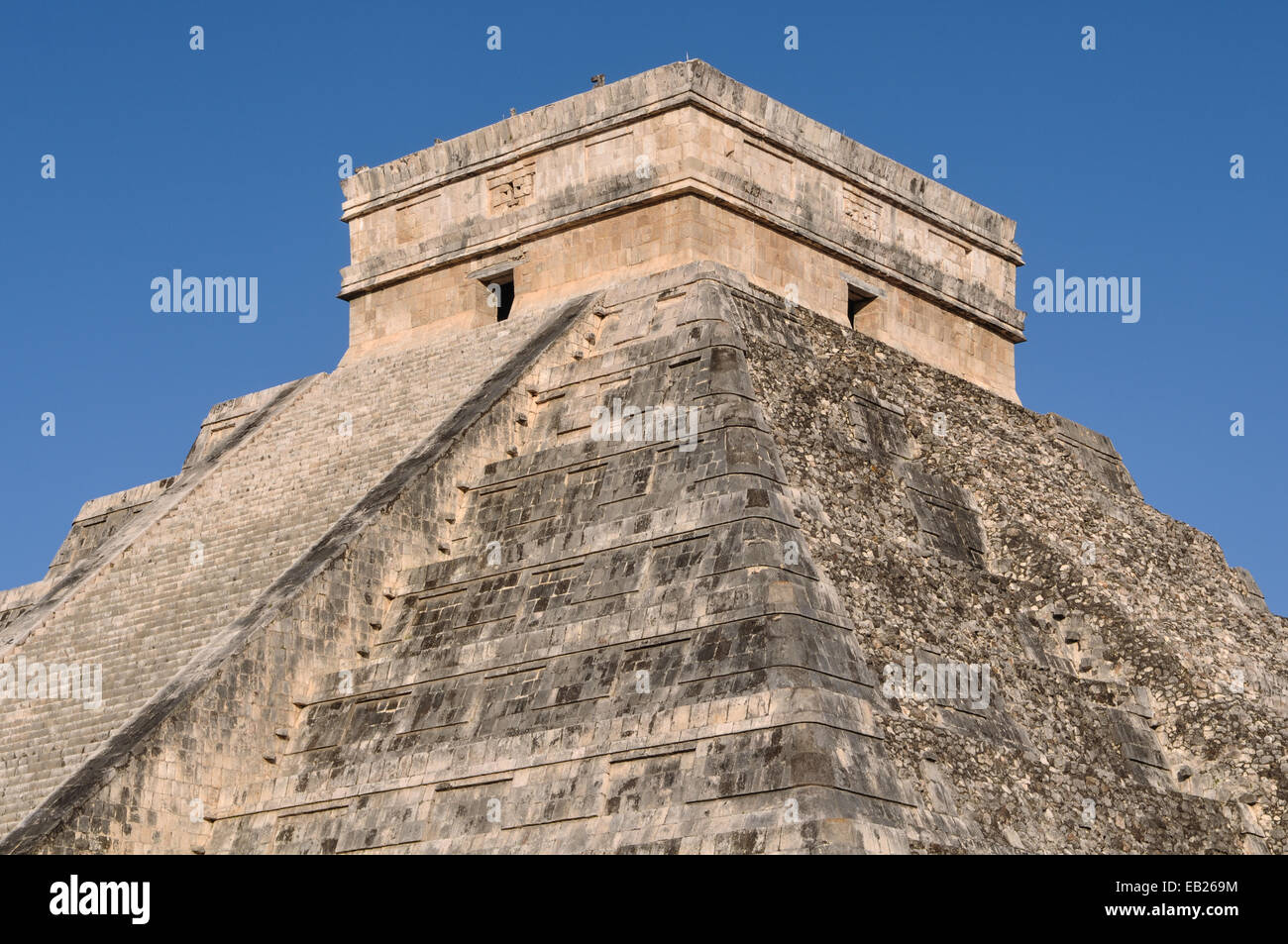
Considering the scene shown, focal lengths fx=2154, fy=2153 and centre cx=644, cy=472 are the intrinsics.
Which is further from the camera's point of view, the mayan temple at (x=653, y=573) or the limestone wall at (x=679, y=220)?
the limestone wall at (x=679, y=220)

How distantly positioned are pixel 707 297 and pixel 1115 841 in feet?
21.0

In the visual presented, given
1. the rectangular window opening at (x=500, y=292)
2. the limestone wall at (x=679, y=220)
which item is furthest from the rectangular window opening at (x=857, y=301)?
the rectangular window opening at (x=500, y=292)

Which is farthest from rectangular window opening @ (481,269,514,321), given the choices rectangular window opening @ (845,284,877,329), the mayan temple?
rectangular window opening @ (845,284,877,329)

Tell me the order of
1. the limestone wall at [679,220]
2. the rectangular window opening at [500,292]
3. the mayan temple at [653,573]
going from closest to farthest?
1. the mayan temple at [653,573]
2. the limestone wall at [679,220]
3. the rectangular window opening at [500,292]

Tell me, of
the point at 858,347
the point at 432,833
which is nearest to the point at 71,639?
the point at 432,833

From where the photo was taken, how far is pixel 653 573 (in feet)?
58.0

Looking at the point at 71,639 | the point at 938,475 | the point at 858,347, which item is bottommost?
the point at 71,639

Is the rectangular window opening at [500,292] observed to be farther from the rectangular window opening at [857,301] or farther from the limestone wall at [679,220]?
the rectangular window opening at [857,301]

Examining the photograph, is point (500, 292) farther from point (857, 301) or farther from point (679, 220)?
point (857, 301)

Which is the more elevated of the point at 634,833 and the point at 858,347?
the point at 858,347

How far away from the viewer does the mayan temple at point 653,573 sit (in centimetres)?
1667

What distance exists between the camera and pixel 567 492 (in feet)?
63.3
